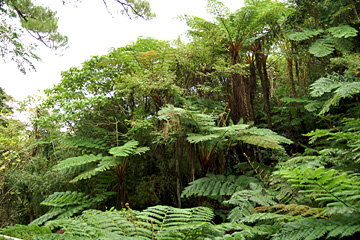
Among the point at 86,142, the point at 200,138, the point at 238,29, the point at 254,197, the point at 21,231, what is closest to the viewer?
the point at 21,231

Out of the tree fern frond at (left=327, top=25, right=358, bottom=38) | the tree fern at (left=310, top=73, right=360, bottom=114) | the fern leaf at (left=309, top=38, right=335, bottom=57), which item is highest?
the tree fern frond at (left=327, top=25, right=358, bottom=38)

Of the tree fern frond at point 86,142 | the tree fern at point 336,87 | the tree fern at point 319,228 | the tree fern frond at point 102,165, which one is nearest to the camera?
the tree fern at point 319,228

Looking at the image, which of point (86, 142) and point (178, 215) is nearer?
point (178, 215)

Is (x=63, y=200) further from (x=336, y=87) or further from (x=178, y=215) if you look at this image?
(x=336, y=87)

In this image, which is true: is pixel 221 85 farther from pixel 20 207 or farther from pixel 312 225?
pixel 20 207

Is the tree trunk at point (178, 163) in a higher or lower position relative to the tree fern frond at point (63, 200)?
higher

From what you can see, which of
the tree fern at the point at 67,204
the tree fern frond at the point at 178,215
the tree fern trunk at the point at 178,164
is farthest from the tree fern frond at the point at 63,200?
the tree fern frond at the point at 178,215

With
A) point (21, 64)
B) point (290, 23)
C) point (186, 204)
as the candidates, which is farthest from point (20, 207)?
point (290, 23)

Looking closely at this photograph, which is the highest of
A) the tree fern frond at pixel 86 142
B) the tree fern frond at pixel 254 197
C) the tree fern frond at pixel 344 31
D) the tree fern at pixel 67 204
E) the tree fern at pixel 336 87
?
the tree fern frond at pixel 344 31

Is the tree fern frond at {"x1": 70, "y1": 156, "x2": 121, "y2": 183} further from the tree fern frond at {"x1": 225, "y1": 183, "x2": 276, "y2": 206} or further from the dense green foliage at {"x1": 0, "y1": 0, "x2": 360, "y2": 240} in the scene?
the tree fern frond at {"x1": 225, "y1": 183, "x2": 276, "y2": 206}

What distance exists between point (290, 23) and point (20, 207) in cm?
Answer: 511

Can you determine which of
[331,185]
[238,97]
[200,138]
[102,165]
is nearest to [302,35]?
[238,97]

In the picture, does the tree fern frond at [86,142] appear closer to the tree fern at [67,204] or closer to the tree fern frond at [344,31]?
the tree fern at [67,204]

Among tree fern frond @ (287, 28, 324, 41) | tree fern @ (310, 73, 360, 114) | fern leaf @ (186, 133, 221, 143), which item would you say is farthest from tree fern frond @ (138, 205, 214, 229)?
tree fern frond @ (287, 28, 324, 41)
